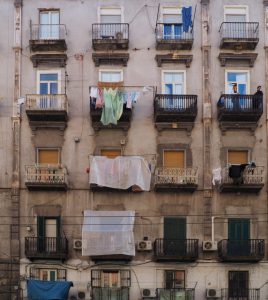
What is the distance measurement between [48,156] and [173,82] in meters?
7.30

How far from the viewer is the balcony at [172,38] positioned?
39.0 m

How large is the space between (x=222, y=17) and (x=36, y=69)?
9.87 m

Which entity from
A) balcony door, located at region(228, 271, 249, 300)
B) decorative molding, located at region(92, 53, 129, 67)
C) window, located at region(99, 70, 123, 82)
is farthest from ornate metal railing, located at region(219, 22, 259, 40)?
balcony door, located at region(228, 271, 249, 300)

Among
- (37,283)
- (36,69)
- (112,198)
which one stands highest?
(36,69)

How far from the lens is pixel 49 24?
1565 inches

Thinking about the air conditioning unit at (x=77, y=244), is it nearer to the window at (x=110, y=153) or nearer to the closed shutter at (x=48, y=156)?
the closed shutter at (x=48, y=156)

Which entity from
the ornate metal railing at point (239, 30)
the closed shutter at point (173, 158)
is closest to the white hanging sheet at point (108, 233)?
the closed shutter at point (173, 158)

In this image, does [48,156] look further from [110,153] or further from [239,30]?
[239,30]

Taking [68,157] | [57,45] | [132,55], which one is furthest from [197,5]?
[68,157]

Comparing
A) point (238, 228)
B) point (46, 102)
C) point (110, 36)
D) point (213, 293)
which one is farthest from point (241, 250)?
point (110, 36)

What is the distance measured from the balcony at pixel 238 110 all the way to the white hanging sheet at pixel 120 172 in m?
4.54

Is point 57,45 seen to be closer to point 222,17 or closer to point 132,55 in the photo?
point 132,55

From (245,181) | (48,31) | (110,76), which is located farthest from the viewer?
(48,31)

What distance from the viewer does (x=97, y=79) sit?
39125mm
